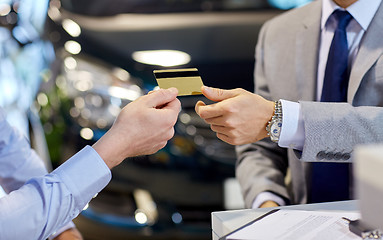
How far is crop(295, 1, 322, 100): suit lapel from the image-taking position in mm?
1354

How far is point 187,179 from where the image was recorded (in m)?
1.94

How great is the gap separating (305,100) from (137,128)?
0.55m

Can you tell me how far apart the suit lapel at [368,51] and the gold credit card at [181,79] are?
17.0 inches

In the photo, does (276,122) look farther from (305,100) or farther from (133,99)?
(133,99)

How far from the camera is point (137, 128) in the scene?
1015 millimetres

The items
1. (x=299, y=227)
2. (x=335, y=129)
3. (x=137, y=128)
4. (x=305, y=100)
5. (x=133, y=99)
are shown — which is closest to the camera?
(x=299, y=227)

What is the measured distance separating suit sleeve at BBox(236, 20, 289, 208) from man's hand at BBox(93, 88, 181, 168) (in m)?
0.44

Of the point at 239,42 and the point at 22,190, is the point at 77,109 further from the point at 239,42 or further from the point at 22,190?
the point at 22,190

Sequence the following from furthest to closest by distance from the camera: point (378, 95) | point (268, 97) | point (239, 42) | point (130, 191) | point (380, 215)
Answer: point (239, 42), point (130, 191), point (268, 97), point (378, 95), point (380, 215)

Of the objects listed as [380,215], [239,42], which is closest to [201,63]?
[239,42]

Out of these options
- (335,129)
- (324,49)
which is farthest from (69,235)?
(324,49)

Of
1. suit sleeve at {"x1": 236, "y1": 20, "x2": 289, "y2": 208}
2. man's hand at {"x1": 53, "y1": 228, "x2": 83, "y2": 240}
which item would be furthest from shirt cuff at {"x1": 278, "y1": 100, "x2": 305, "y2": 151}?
man's hand at {"x1": 53, "y1": 228, "x2": 83, "y2": 240}

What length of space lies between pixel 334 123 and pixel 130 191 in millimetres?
1008

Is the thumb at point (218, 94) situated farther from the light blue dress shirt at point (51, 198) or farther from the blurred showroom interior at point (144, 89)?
the blurred showroom interior at point (144, 89)
